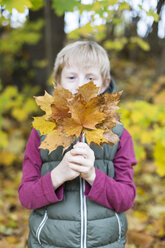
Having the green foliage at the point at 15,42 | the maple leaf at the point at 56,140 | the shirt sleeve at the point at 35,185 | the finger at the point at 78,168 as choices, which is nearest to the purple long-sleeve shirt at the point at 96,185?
the shirt sleeve at the point at 35,185

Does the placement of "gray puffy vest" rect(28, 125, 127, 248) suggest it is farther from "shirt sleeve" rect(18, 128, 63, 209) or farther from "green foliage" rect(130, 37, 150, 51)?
"green foliage" rect(130, 37, 150, 51)

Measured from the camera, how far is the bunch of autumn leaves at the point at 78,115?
116 cm

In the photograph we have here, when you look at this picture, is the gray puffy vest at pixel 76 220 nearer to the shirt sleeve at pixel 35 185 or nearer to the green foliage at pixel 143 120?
the shirt sleeve at pixel 35 185

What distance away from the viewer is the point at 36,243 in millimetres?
1530

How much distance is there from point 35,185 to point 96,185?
1.13ft

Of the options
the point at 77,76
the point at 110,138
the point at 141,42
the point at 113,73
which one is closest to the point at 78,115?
the point at 110,138

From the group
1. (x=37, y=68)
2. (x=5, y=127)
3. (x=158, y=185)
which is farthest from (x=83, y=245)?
(x=37, y=68)

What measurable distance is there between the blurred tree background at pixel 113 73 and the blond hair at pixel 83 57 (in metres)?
0.34

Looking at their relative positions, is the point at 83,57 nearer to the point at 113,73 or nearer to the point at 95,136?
the point at 95,136

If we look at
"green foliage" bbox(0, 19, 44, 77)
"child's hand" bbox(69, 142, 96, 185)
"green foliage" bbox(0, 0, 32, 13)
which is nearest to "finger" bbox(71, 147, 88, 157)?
"child's hand" bbox(69, 142, 96, 185)

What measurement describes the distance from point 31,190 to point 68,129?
1.63 ft

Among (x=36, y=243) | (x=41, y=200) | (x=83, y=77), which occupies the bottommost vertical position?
(x=36, y=243)

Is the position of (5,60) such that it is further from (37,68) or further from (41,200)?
(41,200)

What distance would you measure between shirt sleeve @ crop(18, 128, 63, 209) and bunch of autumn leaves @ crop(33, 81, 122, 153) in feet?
1.06
